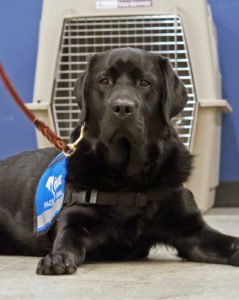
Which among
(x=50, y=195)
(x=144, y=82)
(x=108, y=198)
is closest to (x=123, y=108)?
(x=144, y=82)

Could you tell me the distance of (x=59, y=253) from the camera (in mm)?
1705

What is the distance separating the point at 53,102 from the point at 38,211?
1258mm

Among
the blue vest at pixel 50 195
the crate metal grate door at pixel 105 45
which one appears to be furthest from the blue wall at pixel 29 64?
the blue vest at pixel 50 195

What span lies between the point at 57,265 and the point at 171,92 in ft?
1.99

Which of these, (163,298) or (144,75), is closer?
(163,298)

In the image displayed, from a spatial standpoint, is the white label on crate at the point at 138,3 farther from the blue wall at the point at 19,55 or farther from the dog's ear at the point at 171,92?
the dog's ear at the point at 171,92

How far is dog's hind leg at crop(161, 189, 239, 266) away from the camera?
6.20 feet

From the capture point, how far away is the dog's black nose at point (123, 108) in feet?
5.73

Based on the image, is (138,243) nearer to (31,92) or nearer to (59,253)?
(59,253)

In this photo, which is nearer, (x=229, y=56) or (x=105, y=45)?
(x=105, y=45)

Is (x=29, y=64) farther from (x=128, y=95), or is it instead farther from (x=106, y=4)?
(x=128, y=95)

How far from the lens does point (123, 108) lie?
175 centimetres

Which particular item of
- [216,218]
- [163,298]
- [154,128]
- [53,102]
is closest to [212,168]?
[216,218]

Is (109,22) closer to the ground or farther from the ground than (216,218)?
farther from the ground
